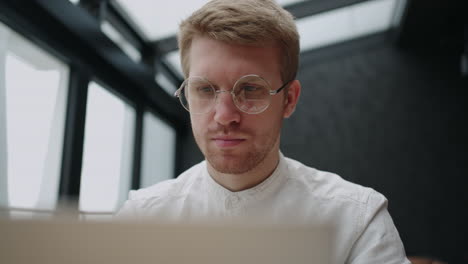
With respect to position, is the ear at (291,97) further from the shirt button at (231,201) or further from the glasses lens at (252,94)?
the shirt button at (231,201)

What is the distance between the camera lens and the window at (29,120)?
7.25 ft

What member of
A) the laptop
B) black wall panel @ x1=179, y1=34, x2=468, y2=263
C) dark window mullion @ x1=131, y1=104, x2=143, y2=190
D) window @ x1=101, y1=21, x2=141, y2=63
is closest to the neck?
the laptop

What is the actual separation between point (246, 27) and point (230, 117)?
26 cm

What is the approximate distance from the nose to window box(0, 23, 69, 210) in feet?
5.00

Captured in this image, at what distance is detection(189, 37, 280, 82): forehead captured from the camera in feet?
3.61

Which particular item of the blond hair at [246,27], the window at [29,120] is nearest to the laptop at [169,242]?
the blond hair at [246,27]

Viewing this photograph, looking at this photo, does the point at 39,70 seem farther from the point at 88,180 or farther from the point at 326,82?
the point at 326,82

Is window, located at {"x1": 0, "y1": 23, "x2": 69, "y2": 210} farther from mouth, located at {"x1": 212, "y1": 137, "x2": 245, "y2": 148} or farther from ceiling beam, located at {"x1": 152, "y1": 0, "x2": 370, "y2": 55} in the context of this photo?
ceiling beam, located at {"x1": 152, "y1": 0, "x2": 370, "y2": 55}

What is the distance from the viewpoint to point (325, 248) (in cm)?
28

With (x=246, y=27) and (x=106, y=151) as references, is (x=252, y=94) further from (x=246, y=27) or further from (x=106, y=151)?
(x=106, y=151)

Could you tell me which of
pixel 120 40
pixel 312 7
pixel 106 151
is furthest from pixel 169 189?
pixel 312 7

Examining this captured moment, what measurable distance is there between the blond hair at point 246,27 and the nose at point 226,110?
0.53 feet

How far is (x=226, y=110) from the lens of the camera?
1070 millimetres

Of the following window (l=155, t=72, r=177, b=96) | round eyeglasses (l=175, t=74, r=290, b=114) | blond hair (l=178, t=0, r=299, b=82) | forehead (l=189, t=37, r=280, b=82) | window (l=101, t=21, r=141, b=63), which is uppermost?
window (l=101, t=21, r=141, b=63)
